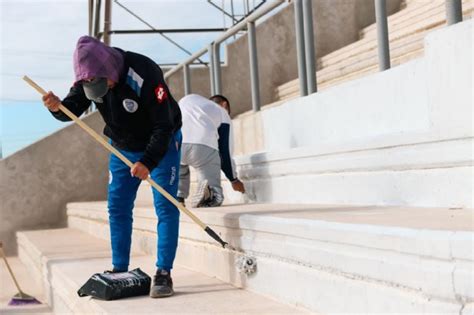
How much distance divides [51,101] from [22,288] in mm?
3718

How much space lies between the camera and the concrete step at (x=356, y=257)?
6.18ft

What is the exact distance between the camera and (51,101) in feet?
11.2

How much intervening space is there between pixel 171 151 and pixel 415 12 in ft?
15.4

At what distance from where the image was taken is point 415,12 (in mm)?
7293

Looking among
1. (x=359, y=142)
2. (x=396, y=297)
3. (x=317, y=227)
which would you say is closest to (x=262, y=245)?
(x=317, y=227)

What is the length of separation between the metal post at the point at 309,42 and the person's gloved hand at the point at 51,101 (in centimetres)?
211

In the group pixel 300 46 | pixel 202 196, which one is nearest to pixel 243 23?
pixel 300 46

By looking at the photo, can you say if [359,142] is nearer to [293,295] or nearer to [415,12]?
[293,295]

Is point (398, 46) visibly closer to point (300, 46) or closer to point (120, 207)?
point (300, 46)

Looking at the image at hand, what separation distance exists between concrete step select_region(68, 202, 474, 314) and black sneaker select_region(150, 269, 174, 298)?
0.35 meters

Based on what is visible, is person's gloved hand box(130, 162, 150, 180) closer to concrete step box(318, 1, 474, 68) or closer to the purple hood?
the purple hood

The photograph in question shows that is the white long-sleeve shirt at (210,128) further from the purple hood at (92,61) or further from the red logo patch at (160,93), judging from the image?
the purple hood at (92,61)

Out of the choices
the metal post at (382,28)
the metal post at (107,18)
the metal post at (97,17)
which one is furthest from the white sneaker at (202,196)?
the metal post at (97,17)

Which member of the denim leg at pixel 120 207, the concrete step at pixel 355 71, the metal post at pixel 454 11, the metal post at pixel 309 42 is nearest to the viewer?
the metal post at pixel 454 11
